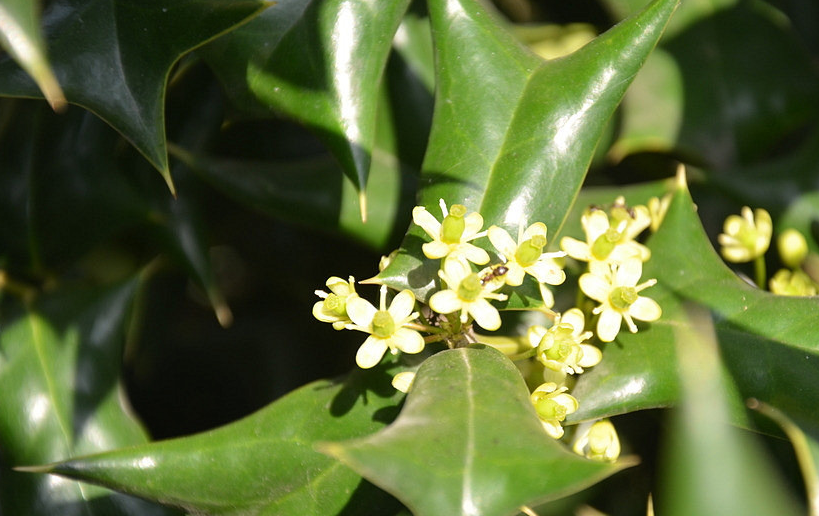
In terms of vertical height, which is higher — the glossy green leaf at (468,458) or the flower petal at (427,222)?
the flower petal at (427,222)

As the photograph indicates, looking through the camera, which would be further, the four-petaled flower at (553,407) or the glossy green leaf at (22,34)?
the four-petaled flower at (553,407)

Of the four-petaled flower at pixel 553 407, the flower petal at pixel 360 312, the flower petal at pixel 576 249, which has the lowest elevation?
the four-petaled flower at pixel 553 407

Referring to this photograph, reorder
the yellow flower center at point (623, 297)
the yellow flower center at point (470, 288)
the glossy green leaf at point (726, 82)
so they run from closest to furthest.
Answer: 1. the yellow flower center at point (470, 288)
2. the yellow flower center at point (623, 297)
3. the glossy green leaf at point (726, 82)

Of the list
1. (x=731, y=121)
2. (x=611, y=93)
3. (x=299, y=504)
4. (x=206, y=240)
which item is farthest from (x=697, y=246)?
(x=206, y=240)

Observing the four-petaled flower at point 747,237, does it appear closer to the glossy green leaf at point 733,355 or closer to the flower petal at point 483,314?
the glossy green leaf at point 733,355

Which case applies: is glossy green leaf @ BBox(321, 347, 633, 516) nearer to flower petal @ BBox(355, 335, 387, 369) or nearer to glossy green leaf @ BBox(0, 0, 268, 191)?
flower petal @ BBox(355, 335, 387, 369)

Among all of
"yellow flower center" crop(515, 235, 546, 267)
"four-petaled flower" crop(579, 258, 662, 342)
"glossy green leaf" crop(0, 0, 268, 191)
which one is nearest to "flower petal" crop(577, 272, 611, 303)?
"four-petaled flower" crop(579, 258, 662, 342)

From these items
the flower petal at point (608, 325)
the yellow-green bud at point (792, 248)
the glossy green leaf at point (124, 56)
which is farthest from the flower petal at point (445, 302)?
the yellow-green bud at point (792, 248)
